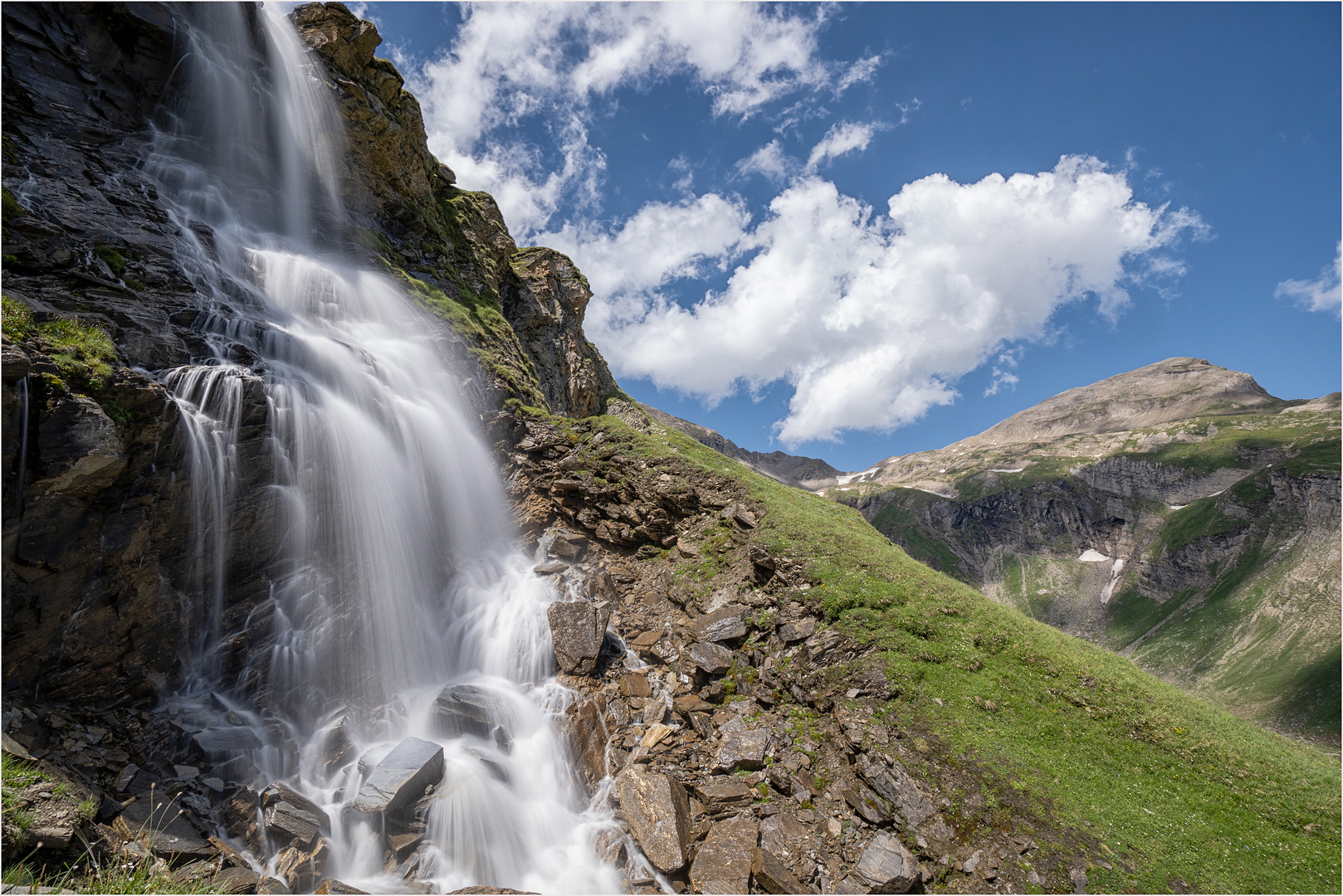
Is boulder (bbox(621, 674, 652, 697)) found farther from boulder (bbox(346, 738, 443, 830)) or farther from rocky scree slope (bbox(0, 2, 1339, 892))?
boulder (bbox(346, 738, 443, 830))

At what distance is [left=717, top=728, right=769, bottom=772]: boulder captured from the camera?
1231 centimetres

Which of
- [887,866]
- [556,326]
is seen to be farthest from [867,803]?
[556,326]

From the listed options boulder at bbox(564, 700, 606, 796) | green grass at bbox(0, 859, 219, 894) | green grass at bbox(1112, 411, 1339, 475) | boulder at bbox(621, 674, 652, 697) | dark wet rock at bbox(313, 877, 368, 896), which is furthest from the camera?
green grass at bbox(1112, 411, 1339, 475)

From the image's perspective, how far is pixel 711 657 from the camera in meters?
15.2

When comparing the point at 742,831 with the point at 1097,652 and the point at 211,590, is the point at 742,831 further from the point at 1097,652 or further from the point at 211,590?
the point at 211,590

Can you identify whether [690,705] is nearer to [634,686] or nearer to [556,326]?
[634,686]

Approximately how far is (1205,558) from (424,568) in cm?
16474

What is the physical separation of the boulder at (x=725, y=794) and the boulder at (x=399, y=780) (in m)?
6.62

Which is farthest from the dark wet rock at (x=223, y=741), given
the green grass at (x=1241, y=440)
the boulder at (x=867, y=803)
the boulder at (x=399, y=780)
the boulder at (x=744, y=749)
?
the green grass at (x=1241, y=440)

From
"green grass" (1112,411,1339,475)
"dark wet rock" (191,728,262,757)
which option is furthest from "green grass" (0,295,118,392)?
"green grass" (1112,411,1339,475)

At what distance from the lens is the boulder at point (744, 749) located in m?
12.3

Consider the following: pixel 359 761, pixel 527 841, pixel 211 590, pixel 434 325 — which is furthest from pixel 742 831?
pixel 434 325

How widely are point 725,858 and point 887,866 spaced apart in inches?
131

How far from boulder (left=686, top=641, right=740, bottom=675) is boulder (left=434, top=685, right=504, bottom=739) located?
6.14 metres
